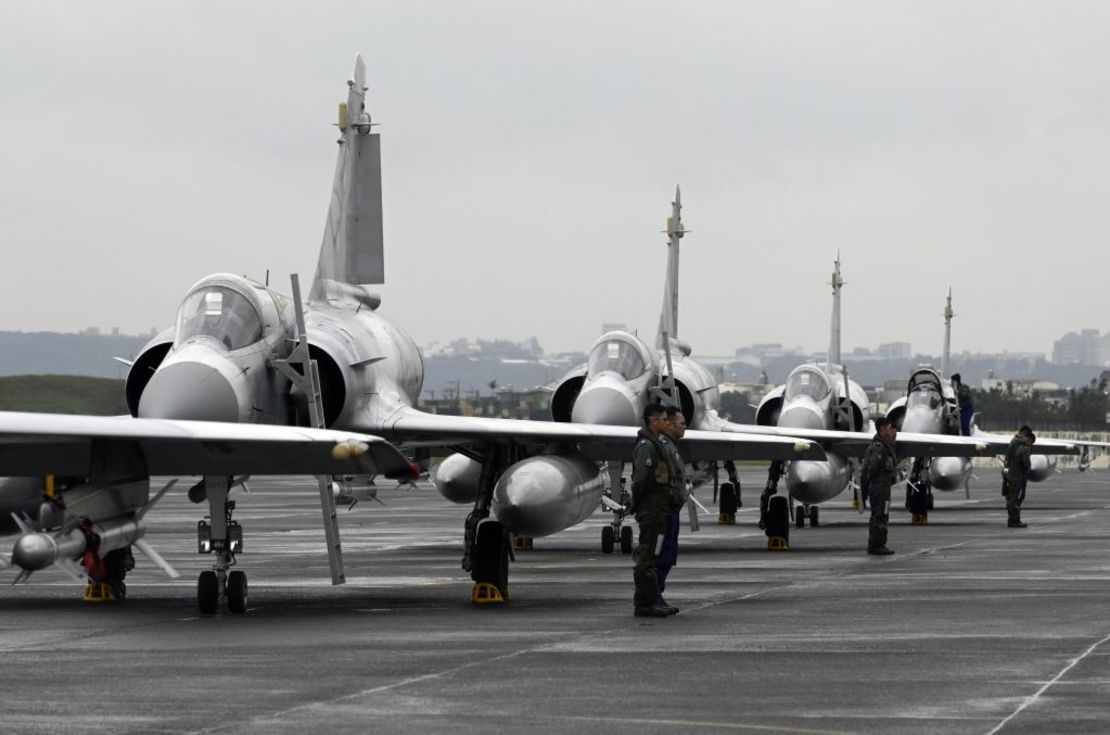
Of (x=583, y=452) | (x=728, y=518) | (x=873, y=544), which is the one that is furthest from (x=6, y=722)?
(x=728, y=518)

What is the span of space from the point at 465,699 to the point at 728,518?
25192 mm

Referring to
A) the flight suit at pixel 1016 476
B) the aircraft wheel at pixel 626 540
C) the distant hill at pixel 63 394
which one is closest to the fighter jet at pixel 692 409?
the aircraft wheel at pixel 626 540

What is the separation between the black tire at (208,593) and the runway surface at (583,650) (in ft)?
0.89

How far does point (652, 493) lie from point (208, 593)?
3704 millimetres

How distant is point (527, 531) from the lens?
18234 millimetres

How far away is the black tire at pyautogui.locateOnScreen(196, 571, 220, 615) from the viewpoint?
16000mm

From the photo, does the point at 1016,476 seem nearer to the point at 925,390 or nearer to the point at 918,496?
the point at 918,496

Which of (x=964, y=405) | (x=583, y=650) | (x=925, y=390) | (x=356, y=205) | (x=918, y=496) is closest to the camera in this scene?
(x=583, y=650)

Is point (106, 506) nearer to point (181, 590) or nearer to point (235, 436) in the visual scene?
point (235, 436)

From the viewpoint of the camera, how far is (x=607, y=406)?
2798 cm

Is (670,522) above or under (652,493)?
under

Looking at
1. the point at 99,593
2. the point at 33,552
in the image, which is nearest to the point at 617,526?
the point at 99,593

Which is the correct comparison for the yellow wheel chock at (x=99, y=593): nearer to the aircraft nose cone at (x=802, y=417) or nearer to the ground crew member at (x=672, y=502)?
→ the ground crew member at (x=672, y=502)

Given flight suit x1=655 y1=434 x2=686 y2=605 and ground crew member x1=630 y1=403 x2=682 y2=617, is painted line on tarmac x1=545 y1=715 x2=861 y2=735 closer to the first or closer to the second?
ground crew member x1=630 y1=403 x2=682 y2=617
